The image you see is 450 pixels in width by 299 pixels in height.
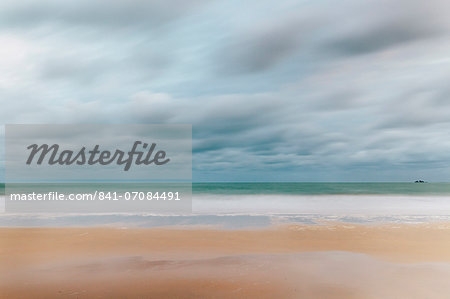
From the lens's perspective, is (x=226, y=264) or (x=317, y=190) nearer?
(x=226, y=264)

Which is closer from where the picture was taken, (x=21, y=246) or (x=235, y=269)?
(x=235, y=269)

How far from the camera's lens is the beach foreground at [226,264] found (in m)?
5.93

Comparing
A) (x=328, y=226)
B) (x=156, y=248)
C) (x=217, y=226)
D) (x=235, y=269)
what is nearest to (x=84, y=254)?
(x=156, y=248)

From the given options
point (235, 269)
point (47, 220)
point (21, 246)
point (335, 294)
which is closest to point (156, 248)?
point (235, 269)

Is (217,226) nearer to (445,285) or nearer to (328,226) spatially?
(328,226)

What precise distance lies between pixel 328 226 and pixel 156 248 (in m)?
7.15

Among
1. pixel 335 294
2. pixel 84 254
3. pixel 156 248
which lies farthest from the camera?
pixel 156 248

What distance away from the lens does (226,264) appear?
7.58 metres

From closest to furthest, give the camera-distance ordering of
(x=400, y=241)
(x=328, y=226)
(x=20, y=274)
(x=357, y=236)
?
(x=20, y=274)
(x=400, y=241)
(x=357, y=236)
(x=328, y=226)

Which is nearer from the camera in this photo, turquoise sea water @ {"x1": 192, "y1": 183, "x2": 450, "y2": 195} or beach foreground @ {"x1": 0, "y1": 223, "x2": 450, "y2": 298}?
beach foreground @ {"x1": 0, "y1": 223, "x2": 450, "y2": 298}

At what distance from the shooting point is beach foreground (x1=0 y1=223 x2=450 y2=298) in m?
5.93

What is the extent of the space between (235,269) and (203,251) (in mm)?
1912

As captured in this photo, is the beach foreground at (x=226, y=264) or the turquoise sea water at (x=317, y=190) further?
the turquoise sea water at (x=317, y=190)

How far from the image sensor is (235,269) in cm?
717
